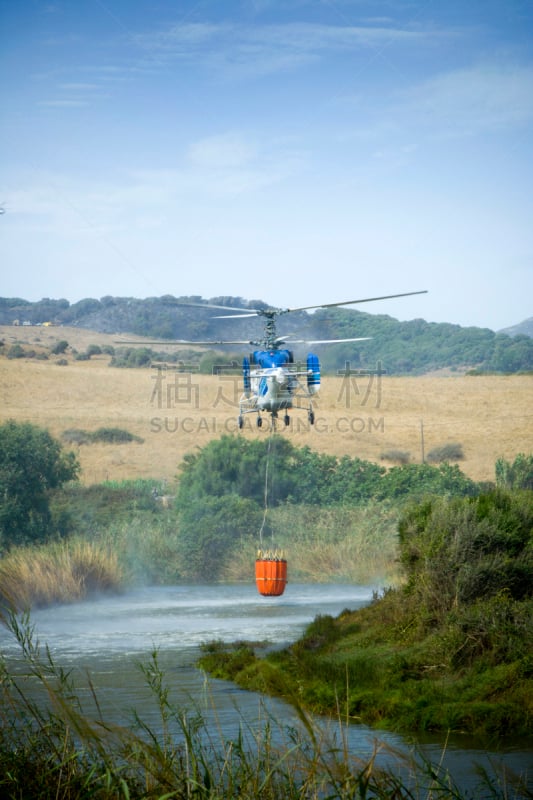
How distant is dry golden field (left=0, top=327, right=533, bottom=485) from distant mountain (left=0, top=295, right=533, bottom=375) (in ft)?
27.2

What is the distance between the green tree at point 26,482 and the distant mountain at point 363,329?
56.2m

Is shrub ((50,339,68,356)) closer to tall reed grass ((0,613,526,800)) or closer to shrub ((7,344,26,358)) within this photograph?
shrub ((7,344,26,358))

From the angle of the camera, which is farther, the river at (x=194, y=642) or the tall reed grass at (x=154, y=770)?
the river at (x=194, y=642)

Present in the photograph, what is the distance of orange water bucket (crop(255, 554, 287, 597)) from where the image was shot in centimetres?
2920

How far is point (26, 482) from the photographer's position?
160 feet

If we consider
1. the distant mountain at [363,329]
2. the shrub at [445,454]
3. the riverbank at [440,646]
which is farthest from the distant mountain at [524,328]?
the riverbank at [440,646]

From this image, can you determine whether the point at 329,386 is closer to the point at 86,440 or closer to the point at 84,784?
the point at 86,440

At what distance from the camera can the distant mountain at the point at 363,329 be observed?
11644cm

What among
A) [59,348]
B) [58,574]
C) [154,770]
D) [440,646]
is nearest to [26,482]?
[58,574]

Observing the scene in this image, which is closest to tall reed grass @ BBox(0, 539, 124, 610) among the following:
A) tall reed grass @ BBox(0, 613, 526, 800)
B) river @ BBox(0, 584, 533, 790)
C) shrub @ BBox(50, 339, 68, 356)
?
river @ BBox(0, 584, 533, 790)

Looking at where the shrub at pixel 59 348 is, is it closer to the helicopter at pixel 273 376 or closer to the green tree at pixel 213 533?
the green tree at pixel 213 533

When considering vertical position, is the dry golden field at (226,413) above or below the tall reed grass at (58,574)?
above

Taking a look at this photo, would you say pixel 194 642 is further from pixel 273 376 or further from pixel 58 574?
pixel 58 574

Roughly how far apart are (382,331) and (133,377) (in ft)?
131
